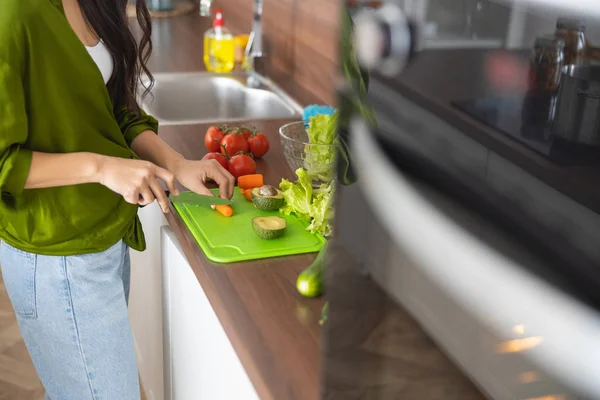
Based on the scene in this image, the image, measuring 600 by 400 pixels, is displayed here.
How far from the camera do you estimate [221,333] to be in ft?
4.17

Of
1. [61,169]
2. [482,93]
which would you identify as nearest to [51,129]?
[61,169]

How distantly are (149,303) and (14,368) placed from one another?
2.85 ft

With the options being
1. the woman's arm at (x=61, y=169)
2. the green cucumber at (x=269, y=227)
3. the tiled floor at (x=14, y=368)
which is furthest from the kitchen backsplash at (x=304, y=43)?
the tiled floor at (x=14, y=368)

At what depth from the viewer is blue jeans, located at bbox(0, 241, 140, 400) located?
135cm

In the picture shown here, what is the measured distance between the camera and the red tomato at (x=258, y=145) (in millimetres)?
1851

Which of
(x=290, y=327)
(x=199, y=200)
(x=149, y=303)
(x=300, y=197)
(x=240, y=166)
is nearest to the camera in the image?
(x=290, y=327)

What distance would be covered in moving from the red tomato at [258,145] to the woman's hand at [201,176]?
34cm

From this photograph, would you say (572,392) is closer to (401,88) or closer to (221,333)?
(401,88)

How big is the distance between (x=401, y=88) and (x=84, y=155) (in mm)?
892

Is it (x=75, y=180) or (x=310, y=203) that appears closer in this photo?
(x=75, y=180)

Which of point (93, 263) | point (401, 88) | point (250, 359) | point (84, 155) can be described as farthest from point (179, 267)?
point (401, 88)

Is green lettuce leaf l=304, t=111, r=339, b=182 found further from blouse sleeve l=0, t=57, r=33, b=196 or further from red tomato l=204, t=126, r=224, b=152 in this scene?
blouse sleeve l=0, t=57, r=33, b=196

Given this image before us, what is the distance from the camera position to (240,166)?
5.64ft

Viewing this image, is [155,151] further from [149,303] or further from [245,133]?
[149,303]
